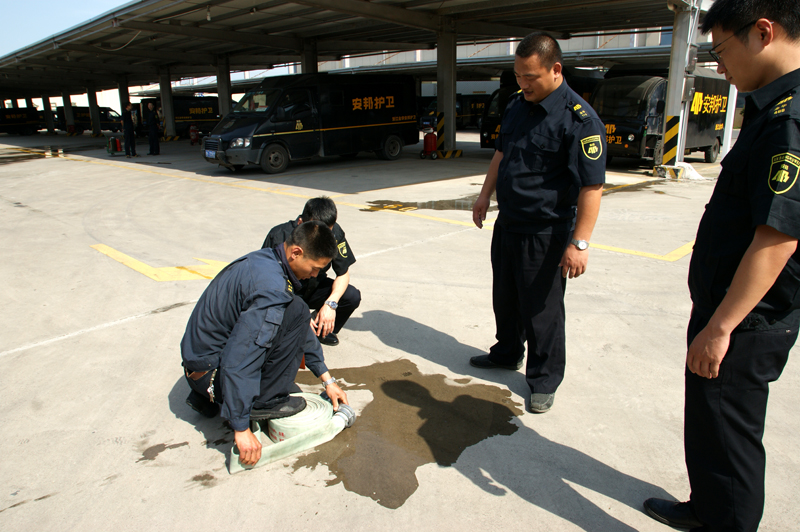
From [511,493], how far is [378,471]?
599mm

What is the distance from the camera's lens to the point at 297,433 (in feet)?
8.25

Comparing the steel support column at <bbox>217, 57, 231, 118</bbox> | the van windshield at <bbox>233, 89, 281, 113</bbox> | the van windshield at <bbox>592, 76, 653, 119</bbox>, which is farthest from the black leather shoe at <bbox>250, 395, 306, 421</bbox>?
the steel support column at <bbox>217, 57, 231, 118</bbox>

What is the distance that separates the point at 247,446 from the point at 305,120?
39.5 feet

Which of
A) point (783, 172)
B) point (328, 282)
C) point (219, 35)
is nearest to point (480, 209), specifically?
point (328, 282)

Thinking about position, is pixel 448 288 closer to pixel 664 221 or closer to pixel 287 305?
pixel 287 305

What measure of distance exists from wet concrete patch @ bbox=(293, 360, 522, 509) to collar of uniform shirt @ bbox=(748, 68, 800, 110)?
1859mm

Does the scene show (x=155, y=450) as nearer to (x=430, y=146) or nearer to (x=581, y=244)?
(x=581, y=244)

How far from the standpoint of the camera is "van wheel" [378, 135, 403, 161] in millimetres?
15469

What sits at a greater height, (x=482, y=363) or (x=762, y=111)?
(x=762, y=111)

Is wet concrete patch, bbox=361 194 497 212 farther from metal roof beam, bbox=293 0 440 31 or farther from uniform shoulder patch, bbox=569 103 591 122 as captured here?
metal roof beam, bbox=293 0 440 31

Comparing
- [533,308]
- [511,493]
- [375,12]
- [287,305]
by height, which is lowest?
[511,493]

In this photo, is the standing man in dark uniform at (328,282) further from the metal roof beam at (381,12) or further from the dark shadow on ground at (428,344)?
the metal roof beam at (381,12)

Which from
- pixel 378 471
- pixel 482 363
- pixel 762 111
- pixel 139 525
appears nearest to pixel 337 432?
pixel 378 471

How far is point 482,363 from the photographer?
11.3 ft
